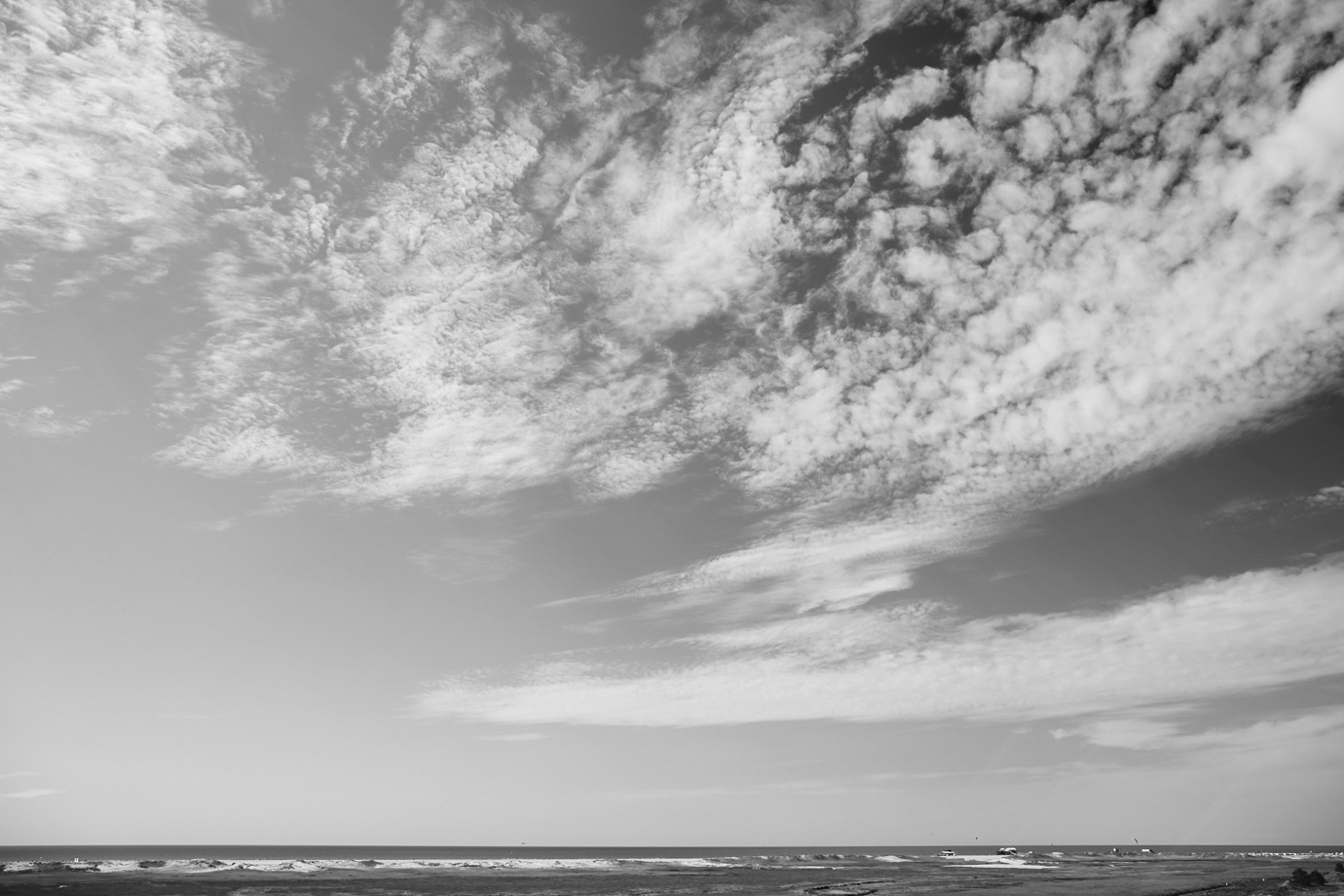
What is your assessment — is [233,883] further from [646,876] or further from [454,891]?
[646,876]

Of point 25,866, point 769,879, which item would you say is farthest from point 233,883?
point 769,879

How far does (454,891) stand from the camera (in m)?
61.5

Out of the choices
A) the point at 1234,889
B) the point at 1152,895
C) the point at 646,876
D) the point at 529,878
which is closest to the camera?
the point at 1152,895

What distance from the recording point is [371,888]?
205 feet

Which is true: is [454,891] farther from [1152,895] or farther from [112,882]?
[1152,895]

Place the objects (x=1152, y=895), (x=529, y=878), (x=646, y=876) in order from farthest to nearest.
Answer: (x=646, y=876) < (x=529, y=878) < (x=1152, y=895)

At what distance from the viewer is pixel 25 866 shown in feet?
265

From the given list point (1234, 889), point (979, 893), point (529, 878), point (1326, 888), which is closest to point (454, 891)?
point (529, 878)

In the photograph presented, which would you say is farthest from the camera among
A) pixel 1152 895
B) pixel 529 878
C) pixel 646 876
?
pixel 646 876

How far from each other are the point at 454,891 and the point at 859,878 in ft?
152

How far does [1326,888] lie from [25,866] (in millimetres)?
129528

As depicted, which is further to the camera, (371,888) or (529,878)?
(529,878)

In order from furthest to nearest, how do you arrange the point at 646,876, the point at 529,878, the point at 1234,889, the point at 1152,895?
1. the point at 646,876
2. the point at 529,878
3. the point at 1234,889
4. the point at 1152,895

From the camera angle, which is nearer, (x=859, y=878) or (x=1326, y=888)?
(x=1326, y=888)
